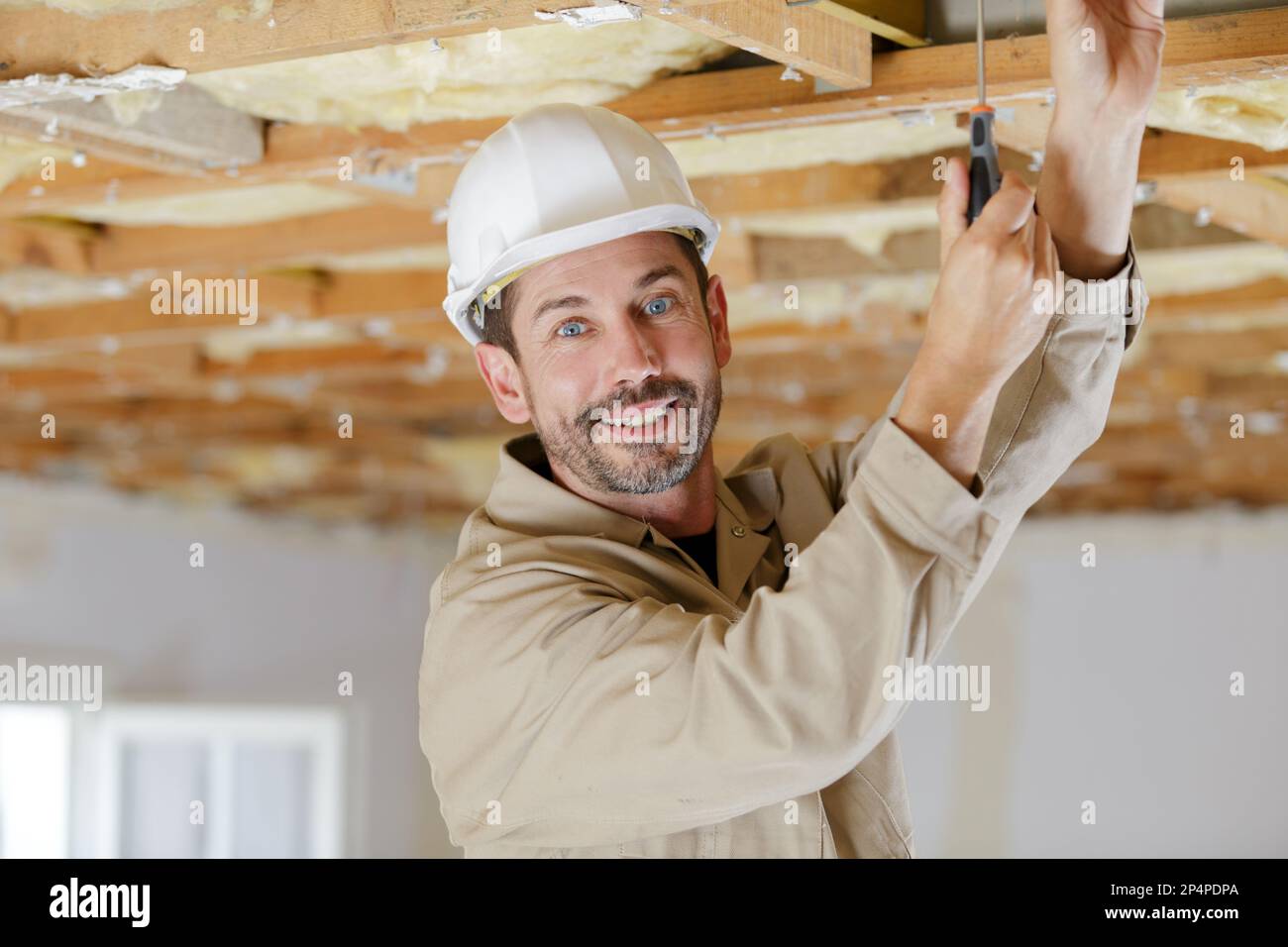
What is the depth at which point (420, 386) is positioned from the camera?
4.92 m

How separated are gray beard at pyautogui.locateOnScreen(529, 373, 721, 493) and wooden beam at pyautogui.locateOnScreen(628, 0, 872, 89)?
43 cm

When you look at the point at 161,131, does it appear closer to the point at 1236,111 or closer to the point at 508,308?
the point at 508,308

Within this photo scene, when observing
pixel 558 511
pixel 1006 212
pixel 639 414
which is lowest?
pixel 558 511

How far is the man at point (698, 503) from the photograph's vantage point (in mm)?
1157

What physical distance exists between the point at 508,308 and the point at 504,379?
0.09 metres

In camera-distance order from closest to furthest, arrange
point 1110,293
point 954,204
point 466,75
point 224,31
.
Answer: point 954,204 < point 1110,293 < point 224,31 < point 466,75

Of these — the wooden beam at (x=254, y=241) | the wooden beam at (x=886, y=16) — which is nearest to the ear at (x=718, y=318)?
the wooden beam at (x=886, y=16)

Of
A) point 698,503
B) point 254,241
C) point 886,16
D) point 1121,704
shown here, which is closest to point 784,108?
point 886,16

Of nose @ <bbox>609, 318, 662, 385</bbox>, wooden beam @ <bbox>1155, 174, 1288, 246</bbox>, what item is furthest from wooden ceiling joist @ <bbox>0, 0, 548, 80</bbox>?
wooden beam @ <bbox>1155, 174, 1288, 246</bbox>

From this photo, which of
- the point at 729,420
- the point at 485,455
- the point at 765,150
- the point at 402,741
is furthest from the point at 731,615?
the point at 402,741

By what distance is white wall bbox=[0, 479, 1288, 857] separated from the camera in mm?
6672

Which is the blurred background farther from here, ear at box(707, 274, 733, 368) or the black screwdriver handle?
the black screwdriver handle
